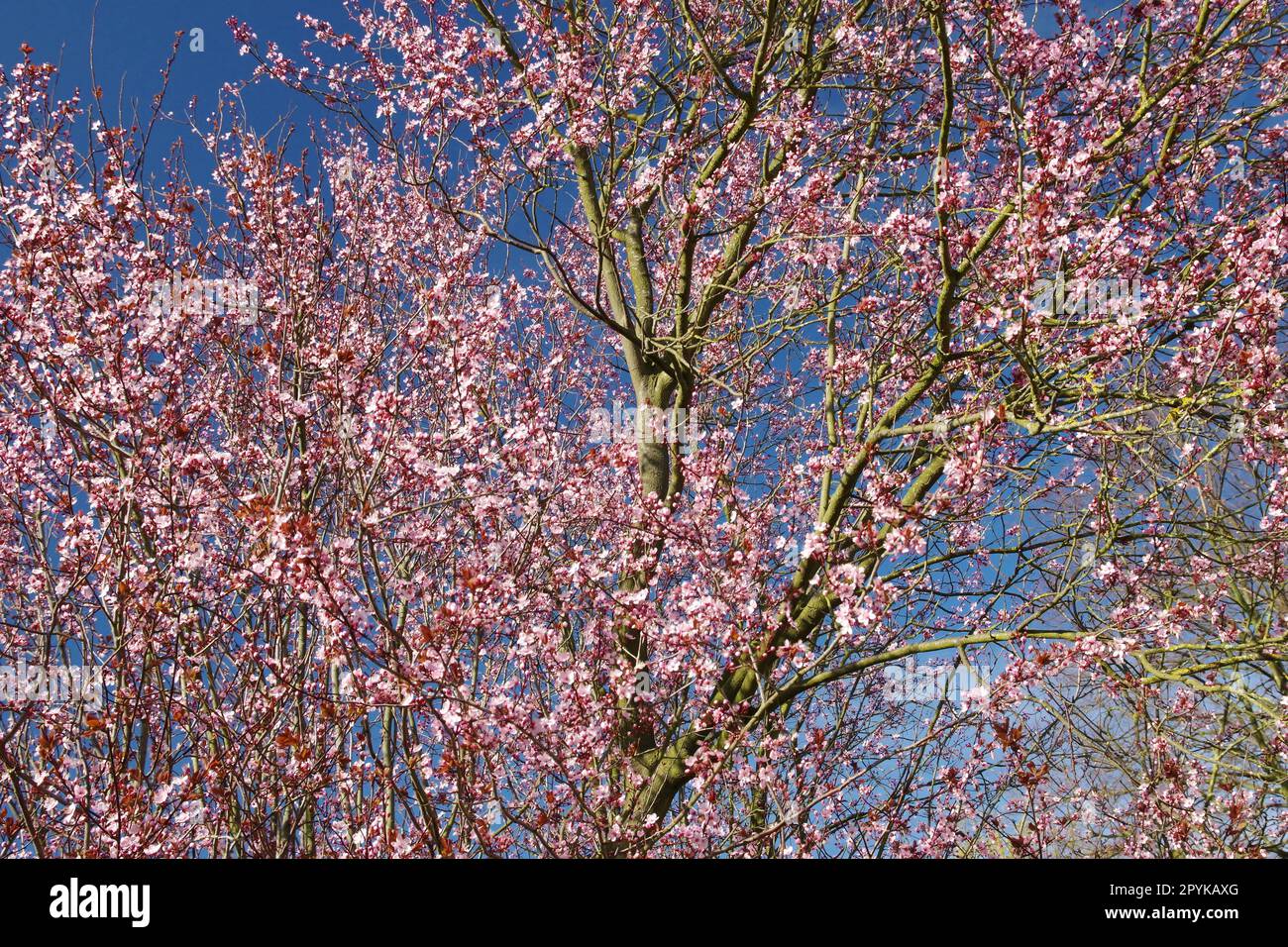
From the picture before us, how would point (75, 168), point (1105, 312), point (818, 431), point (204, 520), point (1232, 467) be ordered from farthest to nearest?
point (1232, 467)
point (818, 431)
point (75, 168)
point (1105, 312)
point (204, 520)

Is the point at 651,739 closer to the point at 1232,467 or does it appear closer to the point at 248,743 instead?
the point at 248,743

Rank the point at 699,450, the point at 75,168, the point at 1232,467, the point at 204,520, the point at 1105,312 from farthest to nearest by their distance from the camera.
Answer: the point at 1232,467
the point at 699,450
the point at 75,168
the point at 1105,312
the point at 204,520

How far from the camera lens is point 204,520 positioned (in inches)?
216

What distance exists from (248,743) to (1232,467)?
1006 cm

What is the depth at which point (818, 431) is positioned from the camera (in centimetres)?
933

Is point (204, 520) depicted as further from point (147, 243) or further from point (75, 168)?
point (75, 168)

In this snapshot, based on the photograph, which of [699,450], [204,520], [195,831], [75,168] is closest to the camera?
[195,831]

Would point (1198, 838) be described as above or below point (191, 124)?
below

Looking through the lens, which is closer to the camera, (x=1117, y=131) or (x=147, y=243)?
(x=147, y=243)

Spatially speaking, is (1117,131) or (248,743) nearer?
(248,743)

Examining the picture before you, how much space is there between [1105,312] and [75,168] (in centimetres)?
712
